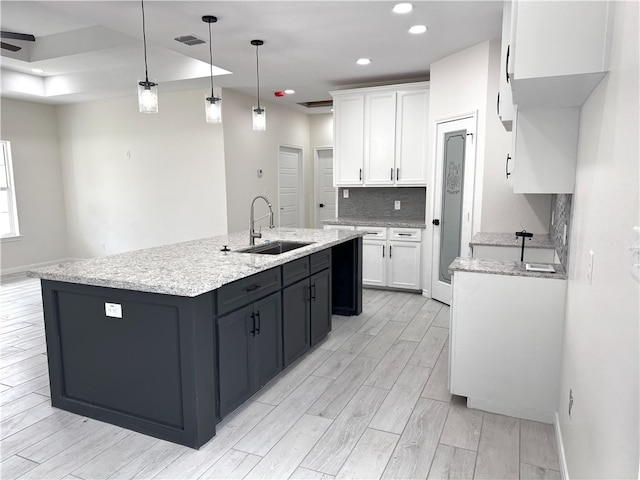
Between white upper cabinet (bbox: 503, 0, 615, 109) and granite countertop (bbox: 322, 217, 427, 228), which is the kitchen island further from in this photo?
granite countertop (bbox: 322, 217, 427, 228)

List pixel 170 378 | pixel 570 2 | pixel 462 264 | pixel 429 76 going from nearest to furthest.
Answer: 1. pixel 570 2
2. pixel 170 378
3. pixel 462 264
4. pixel 429 76

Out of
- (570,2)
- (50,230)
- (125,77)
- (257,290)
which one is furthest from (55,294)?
(50,230)

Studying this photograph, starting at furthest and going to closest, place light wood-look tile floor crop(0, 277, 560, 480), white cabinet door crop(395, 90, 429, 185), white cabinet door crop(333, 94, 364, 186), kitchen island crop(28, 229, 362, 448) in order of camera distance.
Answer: white cabinet door crop(333, 94, 364, 186) < white cabinet door crop(395, 90, 429, 185) < kitchen island crop(28, 229, 362, 448) < light wood-look tile floor crop(0, 277, 560, 480)

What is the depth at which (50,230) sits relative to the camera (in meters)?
7.38

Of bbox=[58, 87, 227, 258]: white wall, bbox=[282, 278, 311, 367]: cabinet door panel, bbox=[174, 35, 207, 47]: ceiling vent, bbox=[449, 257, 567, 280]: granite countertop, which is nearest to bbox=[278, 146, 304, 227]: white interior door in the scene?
bbox=[58, 87, 227, 258]: white wall

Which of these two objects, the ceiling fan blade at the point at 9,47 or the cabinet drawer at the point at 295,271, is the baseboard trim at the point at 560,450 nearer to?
the cabinet drawer at the point at 295,271

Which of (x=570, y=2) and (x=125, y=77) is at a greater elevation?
(x=125, y=77)

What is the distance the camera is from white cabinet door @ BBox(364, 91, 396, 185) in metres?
5.48

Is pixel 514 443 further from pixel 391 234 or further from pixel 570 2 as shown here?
pixel 391 234

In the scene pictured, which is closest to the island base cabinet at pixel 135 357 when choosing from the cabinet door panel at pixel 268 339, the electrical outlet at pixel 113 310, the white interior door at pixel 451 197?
the electrical outlet at pixel 113 310

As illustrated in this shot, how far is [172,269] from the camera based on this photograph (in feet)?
8.03

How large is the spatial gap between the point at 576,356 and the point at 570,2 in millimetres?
1438

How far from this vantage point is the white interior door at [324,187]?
8344 mm

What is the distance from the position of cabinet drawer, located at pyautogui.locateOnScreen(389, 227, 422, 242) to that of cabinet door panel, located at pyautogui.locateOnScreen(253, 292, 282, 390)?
2821 millimetres
